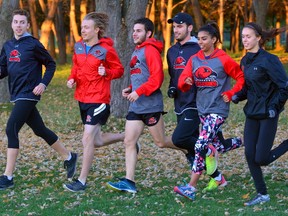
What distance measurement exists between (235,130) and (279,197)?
654 cm

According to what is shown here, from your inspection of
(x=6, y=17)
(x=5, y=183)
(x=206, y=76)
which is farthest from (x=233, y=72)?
(x=6, y=17)

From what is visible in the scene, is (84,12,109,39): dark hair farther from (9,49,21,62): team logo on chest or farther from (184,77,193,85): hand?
(184,77,193,85): hand

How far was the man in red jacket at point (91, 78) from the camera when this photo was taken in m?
8.07

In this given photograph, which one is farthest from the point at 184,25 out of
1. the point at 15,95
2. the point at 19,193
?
the point at 19,193

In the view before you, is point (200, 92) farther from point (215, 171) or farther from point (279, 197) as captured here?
point (279, 197)

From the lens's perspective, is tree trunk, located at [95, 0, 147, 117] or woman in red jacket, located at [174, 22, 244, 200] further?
tree trunk, located at [95, 0, 147, 117]

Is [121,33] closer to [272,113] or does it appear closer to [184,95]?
[184,95]

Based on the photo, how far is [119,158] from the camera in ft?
35.8

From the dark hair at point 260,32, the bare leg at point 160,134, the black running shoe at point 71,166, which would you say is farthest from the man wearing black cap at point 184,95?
the black running shoe at point 71,166

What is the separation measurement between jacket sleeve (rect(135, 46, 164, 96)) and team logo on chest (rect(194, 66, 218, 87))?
45 centimetres

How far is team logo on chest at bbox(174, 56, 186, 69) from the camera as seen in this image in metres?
8.08

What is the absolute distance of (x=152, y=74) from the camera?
25.4 feet

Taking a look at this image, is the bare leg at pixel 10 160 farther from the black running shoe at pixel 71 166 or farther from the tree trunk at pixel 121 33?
the tree trunk at pixel 121 33

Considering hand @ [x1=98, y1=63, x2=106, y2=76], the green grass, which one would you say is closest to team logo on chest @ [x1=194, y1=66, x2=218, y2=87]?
hand @ [x1=98, y1=63, x2=106, y2=76]
